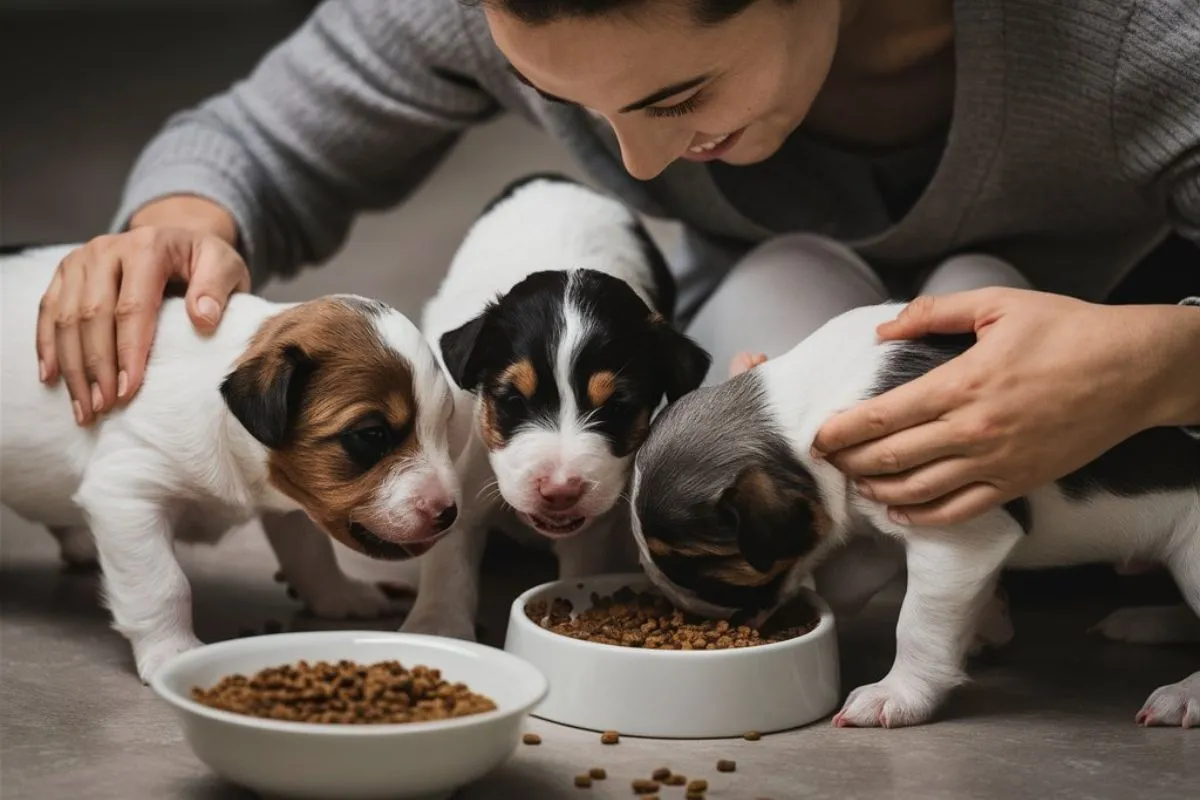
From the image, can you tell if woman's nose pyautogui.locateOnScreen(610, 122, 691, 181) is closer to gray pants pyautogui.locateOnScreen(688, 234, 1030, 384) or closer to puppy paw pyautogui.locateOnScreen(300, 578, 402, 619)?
gray pants pyautogui.locateOnScreen(688, 234, 1030, 384)

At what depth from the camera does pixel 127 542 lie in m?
3.02

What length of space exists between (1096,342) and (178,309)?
71.5 inches

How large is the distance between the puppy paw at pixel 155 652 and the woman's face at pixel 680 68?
4.20ft

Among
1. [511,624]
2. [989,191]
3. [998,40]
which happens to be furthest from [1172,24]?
[511,624]

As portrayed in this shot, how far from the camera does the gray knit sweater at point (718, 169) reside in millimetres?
3326

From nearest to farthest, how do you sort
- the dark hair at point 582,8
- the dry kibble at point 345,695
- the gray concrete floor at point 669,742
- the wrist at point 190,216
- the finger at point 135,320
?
1. the dry kibble at point 345,695
2. the gray concrete floor at point 669,742
3. the dark hair at point 582,8
4. the finger at point 135,320
5. the wrist at point 190,216

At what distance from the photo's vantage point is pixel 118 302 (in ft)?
10.4

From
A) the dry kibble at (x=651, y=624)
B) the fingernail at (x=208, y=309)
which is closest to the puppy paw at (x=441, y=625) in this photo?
the dry kibble at (x=651, y=624)

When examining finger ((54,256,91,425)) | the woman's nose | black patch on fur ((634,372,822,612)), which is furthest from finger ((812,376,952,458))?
finger ((54,256,91,425))

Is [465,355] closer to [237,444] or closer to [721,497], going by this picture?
[237,444]

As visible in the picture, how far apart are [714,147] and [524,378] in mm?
670

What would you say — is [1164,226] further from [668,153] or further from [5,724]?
[5,724]

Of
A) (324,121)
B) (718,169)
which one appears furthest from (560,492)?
(324,121)

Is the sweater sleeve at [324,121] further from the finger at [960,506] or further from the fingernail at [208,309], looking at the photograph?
the finger at [960,506]
